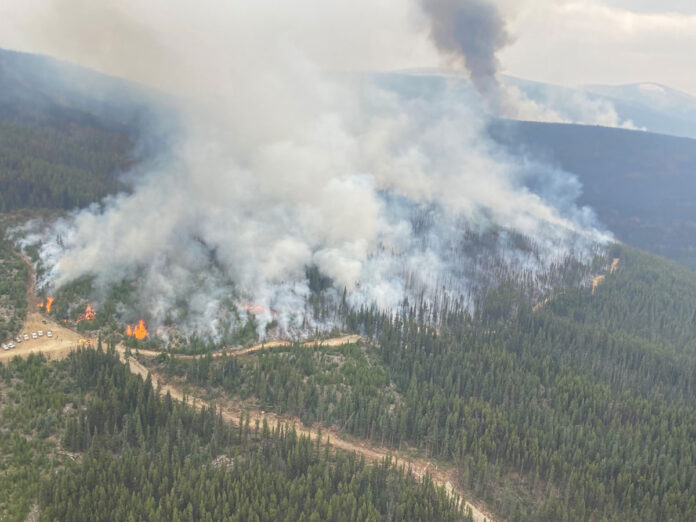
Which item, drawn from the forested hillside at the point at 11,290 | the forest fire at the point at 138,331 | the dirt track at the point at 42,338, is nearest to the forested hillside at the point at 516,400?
the forest fire at the point at 138,331

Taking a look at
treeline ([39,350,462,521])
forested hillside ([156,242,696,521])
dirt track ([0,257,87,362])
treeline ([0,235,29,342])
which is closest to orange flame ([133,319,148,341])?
forested hillside ([156,242,696,521])

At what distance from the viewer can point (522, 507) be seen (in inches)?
3814

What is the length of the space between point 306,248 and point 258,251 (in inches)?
601

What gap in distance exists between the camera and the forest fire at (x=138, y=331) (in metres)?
133

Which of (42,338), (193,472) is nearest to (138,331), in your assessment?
(42,338)

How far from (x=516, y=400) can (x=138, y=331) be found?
81.4 meters

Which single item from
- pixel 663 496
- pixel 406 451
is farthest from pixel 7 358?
pixel 663 496

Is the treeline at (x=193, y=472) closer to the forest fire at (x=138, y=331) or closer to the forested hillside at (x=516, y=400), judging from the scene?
the forested hillside at (x=516, y=400)

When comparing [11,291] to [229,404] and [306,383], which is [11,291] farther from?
[306,383]

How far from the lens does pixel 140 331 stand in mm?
134250

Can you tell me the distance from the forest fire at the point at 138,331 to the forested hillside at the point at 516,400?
35.8 ft

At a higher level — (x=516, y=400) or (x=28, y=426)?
(x=516, y=400)

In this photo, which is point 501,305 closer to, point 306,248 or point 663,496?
point 306,248

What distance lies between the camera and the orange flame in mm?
133625
